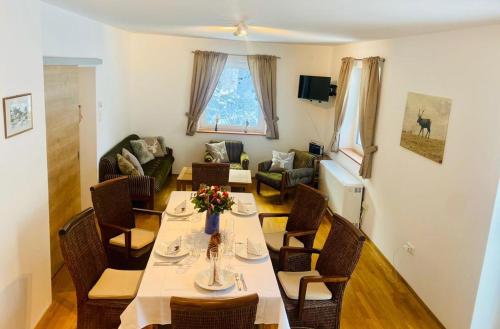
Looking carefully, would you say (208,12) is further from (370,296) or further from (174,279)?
(370,296)

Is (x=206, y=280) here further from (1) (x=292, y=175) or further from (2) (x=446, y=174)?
(1) (x=292, y=175)

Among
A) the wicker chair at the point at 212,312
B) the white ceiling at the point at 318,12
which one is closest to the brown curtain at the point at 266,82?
the white ceiling at the point at 318,12

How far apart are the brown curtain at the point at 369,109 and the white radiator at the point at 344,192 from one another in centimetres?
24

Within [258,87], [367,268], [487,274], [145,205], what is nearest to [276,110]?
[258,87]

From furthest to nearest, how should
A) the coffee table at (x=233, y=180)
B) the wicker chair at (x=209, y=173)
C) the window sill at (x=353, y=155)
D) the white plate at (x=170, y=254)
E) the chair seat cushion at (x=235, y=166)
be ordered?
the chair seat cushion at (x=235, y=166) → the window sill at (x=353, y=155) → the coffee table at (x=233, y=180) → the wicker chair at (x=209, y=173) → the white plate at (x=170, y=254)

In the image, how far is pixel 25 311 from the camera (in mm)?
3047

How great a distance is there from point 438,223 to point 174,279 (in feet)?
7.80

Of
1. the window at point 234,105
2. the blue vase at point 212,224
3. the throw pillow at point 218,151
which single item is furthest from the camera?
the window at point 234,105

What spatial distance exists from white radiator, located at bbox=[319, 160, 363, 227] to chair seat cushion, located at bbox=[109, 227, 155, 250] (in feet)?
8.78

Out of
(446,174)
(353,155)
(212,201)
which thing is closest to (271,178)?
(353,155)

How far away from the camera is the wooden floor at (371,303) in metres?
3.52

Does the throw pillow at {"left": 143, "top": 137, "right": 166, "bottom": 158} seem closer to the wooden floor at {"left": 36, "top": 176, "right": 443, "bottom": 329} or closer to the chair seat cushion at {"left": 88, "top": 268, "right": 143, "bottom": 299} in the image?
the wooden floor at {"left": 36, "top": 176, "right": 443, "bottom": 329}

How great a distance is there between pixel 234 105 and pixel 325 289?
5.20 metres

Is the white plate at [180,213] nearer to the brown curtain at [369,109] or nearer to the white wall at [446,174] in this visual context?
the white wall at [446,174]
